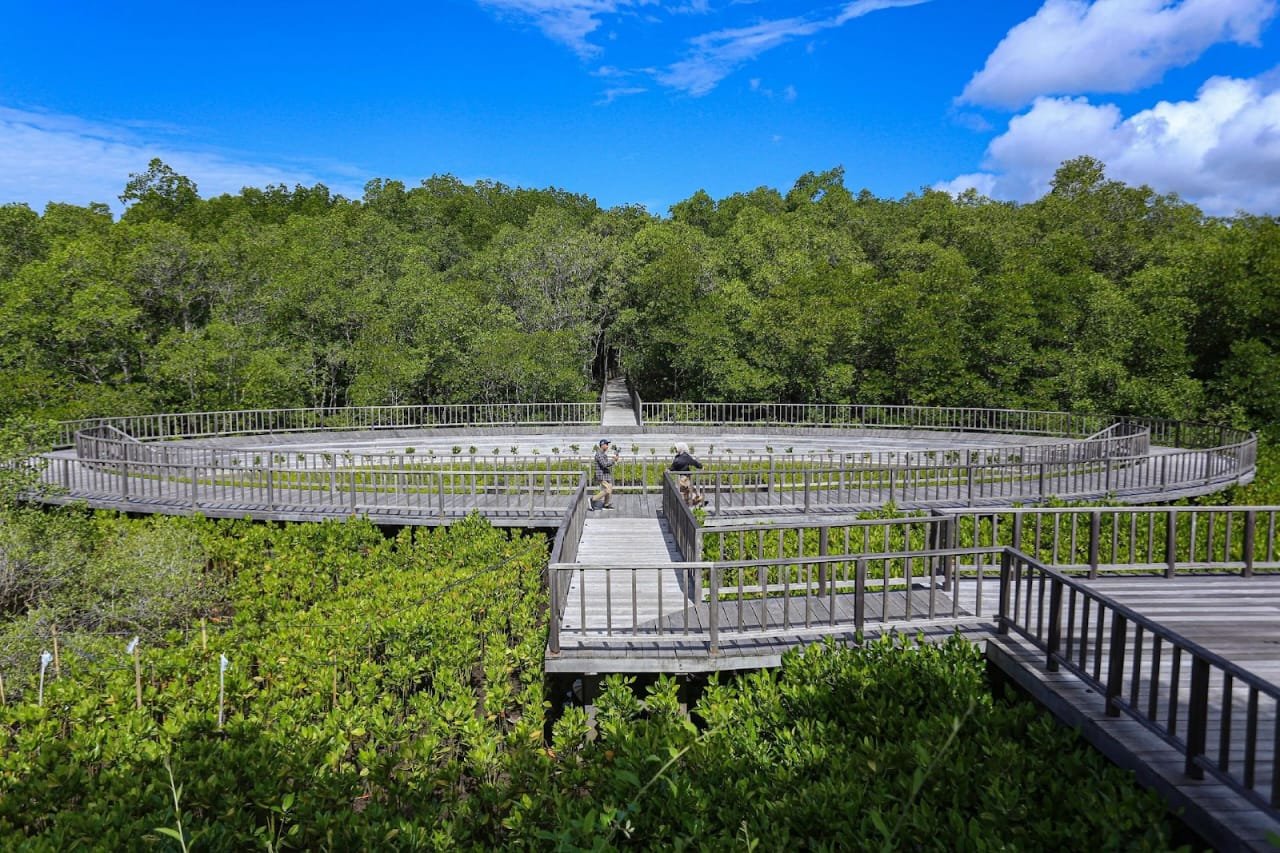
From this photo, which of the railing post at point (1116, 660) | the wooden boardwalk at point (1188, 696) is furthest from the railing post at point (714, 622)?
the railing post at point (1116, 660)

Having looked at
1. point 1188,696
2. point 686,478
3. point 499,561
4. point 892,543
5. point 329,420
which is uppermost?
point 329,420

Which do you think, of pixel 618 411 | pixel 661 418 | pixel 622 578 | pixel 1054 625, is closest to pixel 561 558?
pixel 622 578

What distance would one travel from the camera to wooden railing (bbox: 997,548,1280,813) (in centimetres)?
475

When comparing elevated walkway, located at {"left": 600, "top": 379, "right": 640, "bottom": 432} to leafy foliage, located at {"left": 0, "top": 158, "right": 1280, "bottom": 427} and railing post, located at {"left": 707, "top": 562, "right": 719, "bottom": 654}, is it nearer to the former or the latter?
leafy foliage, located at {"left": 0, "top": 158, "right": 1280, "bottom": 427}

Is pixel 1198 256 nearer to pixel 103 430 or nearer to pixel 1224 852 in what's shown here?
pixel 1224 852

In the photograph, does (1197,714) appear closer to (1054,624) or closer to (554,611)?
(1054,624)

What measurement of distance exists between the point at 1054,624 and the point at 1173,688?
1.58 m

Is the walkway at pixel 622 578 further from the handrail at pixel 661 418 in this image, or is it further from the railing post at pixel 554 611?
the handrail at pixel 661 418

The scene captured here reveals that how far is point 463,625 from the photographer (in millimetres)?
9398

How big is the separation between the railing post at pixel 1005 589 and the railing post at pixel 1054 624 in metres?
0.86

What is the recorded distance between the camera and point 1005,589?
7.92 meters

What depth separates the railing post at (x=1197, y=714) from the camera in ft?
16.4

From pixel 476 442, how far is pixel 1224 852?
25271 millimetres

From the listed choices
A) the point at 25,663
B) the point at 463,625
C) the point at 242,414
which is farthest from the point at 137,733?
the point at 242,414
